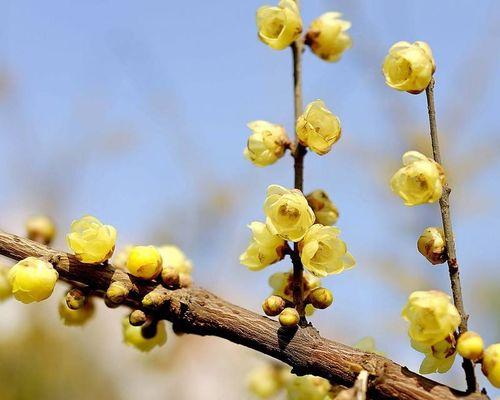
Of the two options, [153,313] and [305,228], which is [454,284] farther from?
[153,313]

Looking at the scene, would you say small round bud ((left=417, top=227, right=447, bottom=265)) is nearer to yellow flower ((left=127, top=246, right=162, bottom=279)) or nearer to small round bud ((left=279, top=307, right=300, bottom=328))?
small round bud ((left=279, top=307, right=300, bottom=328))

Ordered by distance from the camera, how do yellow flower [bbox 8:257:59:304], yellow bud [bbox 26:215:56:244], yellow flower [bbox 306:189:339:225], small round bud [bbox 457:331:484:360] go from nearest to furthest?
small round bud [bbox 457:331:484:360], yellow flower [bbox 8:257:59:304], yellow flower [bbox 306:189:339:225], yellow bud [bbox 26:215:56:244]

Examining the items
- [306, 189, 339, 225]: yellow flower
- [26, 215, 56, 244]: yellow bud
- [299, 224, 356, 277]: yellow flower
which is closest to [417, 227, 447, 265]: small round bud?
[299, 224, 356, 277]: yellow flower

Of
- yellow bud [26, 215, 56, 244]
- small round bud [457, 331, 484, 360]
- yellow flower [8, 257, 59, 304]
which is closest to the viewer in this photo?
small round bud [457, 331, 484, 360]

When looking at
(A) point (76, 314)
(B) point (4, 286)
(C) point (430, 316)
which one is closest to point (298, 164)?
(C) point (430, 316)

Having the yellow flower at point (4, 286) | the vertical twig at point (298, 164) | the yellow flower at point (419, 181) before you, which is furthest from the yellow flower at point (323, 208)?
the yellow flower at point (4, 286)

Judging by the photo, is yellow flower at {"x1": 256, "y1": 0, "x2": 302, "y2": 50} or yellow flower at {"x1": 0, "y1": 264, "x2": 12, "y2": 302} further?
yellow flower at {"x1": 0, "y1": 264, "x2": 12, "y2": 302}

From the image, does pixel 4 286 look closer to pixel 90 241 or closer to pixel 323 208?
pixel 90 241
